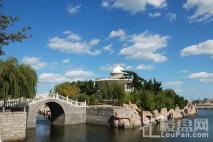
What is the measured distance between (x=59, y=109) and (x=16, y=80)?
46.5 ft

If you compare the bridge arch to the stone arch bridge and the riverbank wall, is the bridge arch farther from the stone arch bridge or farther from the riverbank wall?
the riverbank wall

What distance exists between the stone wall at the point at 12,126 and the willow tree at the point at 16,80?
4285 millimetres

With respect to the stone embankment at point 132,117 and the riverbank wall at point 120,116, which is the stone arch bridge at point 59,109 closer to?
the riverbank wall at point 120,116

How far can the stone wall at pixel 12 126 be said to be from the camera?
30234 millimetres

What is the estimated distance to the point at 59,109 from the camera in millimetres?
50000

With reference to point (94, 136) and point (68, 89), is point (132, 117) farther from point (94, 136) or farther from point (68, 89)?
point (68, 89)

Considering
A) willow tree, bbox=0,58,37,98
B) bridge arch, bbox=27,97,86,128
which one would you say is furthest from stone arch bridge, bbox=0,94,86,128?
willow tree, bbox=0,58,37,98

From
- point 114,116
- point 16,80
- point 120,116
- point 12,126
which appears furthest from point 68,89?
point 12,126

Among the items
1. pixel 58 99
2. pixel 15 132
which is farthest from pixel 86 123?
pixel 15 132

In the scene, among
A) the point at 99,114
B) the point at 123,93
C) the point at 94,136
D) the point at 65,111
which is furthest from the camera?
the point at 123,93

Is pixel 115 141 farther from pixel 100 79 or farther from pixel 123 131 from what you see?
pixel 100 79

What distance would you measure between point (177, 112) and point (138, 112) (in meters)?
23.7

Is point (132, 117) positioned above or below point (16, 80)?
below

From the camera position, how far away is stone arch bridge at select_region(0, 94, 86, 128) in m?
43.7
